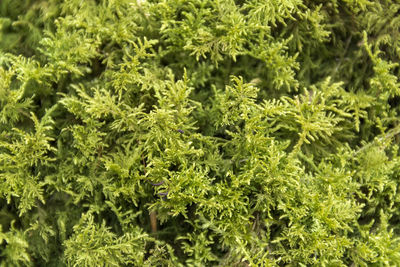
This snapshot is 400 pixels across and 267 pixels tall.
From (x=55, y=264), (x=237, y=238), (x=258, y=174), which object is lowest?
(x=55, y=264)

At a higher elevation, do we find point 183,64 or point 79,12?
point 79,12

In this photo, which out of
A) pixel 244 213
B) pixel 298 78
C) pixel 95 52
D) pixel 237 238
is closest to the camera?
pixel 237 238

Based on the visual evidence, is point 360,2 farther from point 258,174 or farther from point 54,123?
point 54,123

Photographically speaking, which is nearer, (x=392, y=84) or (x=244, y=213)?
(x=244, y=213)

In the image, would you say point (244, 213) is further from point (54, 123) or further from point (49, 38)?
point (49, 38)

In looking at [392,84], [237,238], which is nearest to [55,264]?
[237,238]

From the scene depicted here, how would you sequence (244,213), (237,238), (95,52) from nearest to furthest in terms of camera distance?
(237,238) → (244,213) → (95,52)
